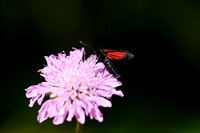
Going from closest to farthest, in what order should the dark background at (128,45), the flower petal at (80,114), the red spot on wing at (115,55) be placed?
the flower petal at (80,114), the red spot on wing at (115,55), the dark background at (128,45)

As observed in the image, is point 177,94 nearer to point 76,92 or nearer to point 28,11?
point 28,11

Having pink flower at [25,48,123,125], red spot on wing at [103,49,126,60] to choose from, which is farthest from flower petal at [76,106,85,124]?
red spot on wing at [103,49,126,60]

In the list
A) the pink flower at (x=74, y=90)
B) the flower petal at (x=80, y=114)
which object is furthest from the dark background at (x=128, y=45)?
the flower petal at (x=80, y=114)

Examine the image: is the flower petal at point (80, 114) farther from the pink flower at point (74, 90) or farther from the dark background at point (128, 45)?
the dark background at point (128, 45)

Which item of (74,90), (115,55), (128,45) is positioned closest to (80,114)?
(74,90)

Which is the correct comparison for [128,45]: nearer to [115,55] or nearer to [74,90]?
[115,55]

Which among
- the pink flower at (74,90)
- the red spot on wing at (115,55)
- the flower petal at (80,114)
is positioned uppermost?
the red spot on wing at (115,55)

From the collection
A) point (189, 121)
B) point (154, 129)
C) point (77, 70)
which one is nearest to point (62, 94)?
point (77, 70)
